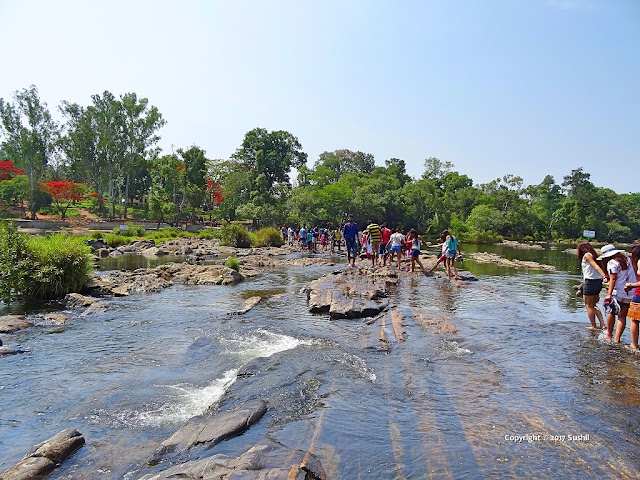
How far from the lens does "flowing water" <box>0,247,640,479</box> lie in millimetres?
4848

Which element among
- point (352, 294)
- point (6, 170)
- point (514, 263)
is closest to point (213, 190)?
point (6, 170)

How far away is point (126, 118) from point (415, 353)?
61.5 metres

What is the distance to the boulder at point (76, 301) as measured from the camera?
13617 millimetres

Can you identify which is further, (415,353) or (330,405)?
(415,353)

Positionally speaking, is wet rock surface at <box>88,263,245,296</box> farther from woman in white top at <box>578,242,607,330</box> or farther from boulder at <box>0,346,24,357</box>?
woman in white top at <box>578,242,607,330</box>

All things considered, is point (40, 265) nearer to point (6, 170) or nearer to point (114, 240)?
point (114, 240)

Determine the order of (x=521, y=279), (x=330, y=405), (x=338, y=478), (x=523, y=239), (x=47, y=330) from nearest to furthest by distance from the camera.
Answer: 1. (x=338, y=478)
2. (x=330, y=405)
3. (x=47, y=330)
4. (x=521, y=279)
5. (x=523, y=239)

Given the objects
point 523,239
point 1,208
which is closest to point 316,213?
point 523,239

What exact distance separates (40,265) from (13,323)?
3.89m

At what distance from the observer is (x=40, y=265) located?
14172 mm

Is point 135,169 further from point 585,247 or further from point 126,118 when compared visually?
point 585,247

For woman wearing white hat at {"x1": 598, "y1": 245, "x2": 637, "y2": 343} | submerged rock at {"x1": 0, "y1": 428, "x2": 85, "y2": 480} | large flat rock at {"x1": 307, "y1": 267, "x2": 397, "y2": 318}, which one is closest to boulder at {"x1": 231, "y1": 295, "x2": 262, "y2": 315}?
large flat rock at {"x1": 307, "y1": 267, "x2": 397, "y2": 318}

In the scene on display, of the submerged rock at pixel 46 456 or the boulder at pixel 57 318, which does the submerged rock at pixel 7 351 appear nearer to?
the boulder at pixel 57 318

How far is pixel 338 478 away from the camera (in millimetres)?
4422
